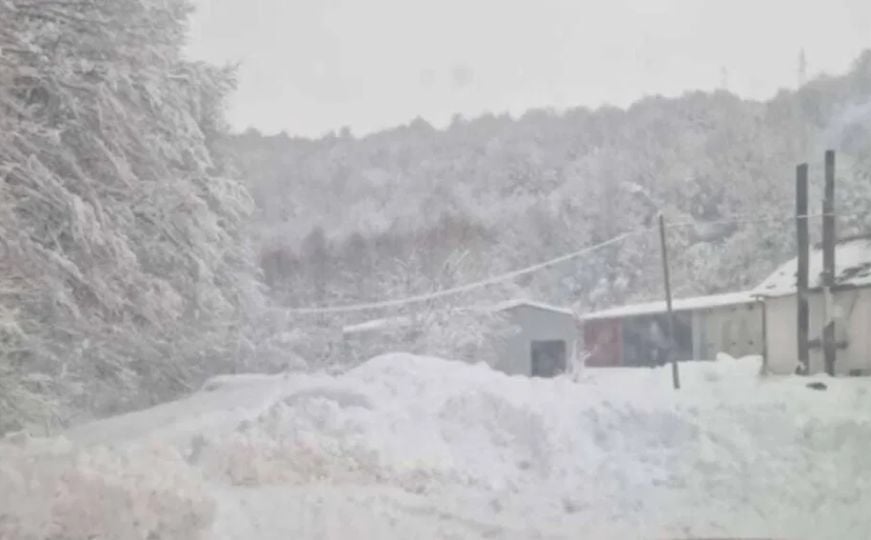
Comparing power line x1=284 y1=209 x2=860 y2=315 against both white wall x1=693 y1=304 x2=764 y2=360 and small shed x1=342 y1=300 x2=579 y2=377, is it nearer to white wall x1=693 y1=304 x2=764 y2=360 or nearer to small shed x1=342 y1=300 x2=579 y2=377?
small shed x1=342 y1=300 x2=579 y2=377

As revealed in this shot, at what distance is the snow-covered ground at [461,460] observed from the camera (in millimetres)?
2662

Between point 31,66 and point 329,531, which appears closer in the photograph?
point 329,531

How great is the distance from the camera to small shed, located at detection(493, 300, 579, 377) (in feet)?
9.30

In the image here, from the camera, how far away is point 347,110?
10.3 feet

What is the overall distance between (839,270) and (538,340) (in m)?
0.85

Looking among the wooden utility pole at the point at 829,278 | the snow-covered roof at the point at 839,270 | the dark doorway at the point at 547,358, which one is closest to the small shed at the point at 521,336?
the dark doorway at the point at 547,358

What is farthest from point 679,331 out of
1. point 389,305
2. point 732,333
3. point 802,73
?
point 802,73

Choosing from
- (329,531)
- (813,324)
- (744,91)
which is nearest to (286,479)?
(329,531)

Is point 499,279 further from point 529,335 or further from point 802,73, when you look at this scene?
point 802,73

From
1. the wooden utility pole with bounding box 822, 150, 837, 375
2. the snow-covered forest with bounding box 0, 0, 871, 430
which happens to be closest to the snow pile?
the snow-covered forest with bounding box 0, 0, 871, 430

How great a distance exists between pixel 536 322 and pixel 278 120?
3.28 ft

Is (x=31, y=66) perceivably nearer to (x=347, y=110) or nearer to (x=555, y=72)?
(x=347, y=110)

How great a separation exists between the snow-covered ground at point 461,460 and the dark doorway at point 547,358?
0.13ft

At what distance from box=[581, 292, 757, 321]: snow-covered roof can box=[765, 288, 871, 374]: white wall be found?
0.08 m
